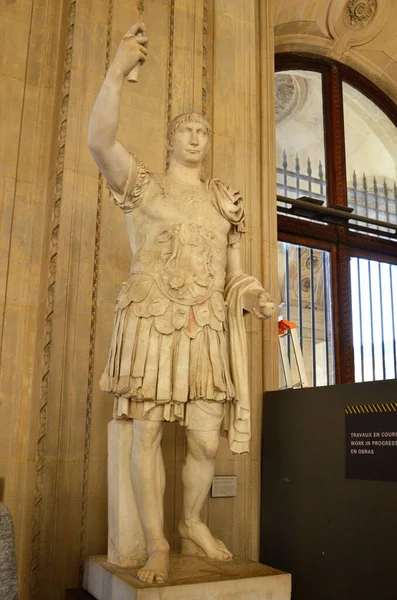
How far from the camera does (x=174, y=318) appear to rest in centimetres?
354

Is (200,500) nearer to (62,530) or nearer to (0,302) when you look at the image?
(62,530)

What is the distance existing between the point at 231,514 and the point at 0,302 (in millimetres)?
2111

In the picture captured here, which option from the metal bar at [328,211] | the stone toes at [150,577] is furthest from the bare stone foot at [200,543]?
the metal bar at [328,211]

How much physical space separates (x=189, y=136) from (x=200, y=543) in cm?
223

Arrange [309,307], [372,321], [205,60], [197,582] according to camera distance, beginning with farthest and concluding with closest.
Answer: [372,321] → [309,307] → [205,60] → [197,582]

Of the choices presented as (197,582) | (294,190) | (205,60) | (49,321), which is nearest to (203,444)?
(197,582)

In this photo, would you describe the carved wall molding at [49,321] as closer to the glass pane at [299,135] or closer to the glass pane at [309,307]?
the glass pane at [309,307]

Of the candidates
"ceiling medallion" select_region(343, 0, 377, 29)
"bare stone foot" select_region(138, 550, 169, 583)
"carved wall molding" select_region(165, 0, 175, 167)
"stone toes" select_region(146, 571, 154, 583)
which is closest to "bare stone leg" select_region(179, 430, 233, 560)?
"bare stone foot" select_region(138, 550, 169, 583)

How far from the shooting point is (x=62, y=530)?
4168 mm

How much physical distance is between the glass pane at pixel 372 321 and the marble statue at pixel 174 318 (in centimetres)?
349

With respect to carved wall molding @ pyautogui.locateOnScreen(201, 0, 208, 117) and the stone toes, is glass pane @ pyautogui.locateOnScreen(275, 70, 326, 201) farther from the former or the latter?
the stone toes

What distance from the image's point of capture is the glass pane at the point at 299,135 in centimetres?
722

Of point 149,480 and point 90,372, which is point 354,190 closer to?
point 90,372

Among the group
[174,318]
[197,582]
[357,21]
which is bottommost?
[197,582]
